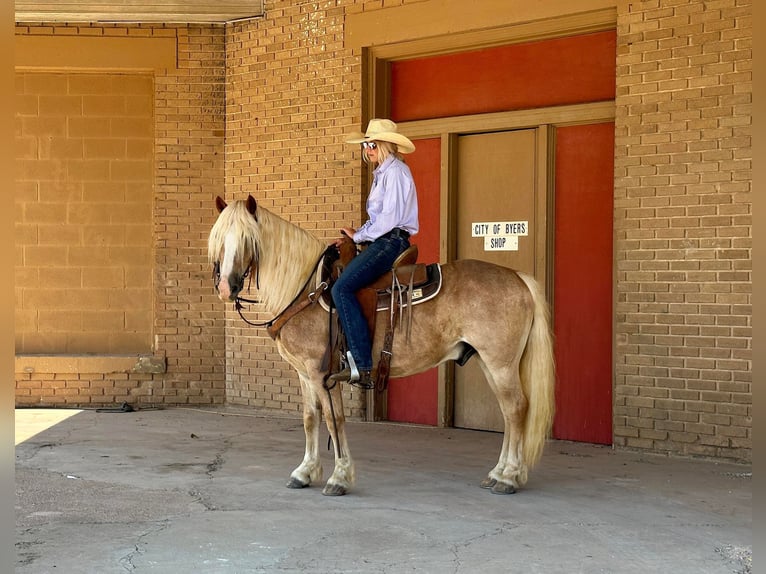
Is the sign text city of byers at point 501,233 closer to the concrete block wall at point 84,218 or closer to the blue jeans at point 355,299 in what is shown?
the blue jeans at point 355,299

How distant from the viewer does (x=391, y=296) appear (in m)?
Answer: 6.48

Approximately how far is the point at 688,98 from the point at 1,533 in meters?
7.04

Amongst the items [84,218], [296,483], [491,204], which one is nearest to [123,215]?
[84,218]

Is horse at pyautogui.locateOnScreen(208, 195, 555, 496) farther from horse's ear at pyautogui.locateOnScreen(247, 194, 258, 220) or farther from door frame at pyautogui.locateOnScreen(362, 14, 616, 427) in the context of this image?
door frame at pyautogui.locateOnScreen(362, 14, 616, 427)

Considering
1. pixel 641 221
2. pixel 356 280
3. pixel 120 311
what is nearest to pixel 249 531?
pixel 356 280

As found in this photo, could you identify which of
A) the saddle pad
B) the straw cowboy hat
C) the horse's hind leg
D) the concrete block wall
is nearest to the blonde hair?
the straw cowboy hat

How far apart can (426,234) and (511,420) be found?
3412mm

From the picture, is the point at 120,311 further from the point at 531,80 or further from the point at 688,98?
the point at 688,98

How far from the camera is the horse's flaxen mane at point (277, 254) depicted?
6.39 m

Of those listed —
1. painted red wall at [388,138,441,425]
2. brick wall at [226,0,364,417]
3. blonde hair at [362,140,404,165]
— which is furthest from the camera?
brick wall at [226,0,364,417]

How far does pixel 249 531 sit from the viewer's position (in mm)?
5508

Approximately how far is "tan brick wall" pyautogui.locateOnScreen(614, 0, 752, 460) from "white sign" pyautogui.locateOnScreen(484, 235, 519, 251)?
121 cm

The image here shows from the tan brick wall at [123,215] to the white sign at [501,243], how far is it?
11.4 ft

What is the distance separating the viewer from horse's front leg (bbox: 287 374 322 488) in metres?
6.70
